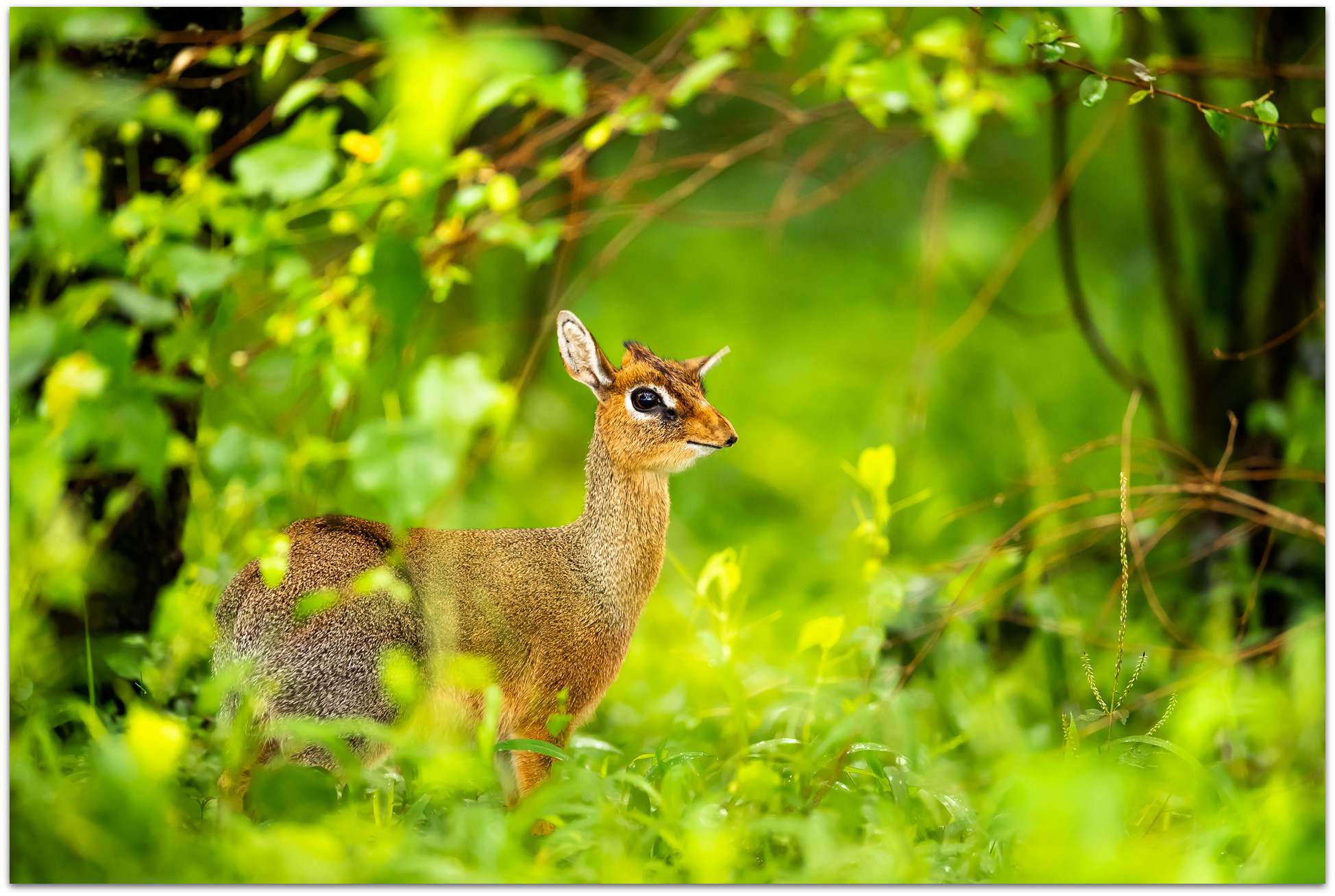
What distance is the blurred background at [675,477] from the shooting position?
2.29 meters

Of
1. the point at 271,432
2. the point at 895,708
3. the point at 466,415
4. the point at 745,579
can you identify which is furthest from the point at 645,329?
the point at 466,415

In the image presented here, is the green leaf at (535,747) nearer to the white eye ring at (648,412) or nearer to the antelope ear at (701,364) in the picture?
the white eye ring at (648,412)

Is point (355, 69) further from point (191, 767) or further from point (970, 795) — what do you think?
point (970, 795)

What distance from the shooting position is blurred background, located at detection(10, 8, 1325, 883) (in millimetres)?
2295

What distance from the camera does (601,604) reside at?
9.98ft

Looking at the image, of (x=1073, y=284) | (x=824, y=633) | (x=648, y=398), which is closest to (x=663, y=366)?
(x=648, y=398)

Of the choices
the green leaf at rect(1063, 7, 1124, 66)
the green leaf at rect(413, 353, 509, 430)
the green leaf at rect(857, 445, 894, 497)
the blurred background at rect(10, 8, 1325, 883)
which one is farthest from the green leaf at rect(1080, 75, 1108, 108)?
the green leaf at rect(413, 353, 509, 430)

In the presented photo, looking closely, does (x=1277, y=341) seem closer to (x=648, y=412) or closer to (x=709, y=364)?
(x=709, y=364)

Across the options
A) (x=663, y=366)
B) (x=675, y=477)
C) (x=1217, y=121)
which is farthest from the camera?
(x=675, y=477)

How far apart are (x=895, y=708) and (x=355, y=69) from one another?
163 inches

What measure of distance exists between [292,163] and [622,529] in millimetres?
1219

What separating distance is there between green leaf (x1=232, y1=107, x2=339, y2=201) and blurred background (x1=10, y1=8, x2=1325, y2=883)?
0.01 meters

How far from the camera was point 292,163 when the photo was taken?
259 centimetres

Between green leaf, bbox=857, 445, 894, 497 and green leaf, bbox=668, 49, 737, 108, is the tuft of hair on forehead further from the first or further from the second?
green leaf, bbox=668, 49, 737, 108
